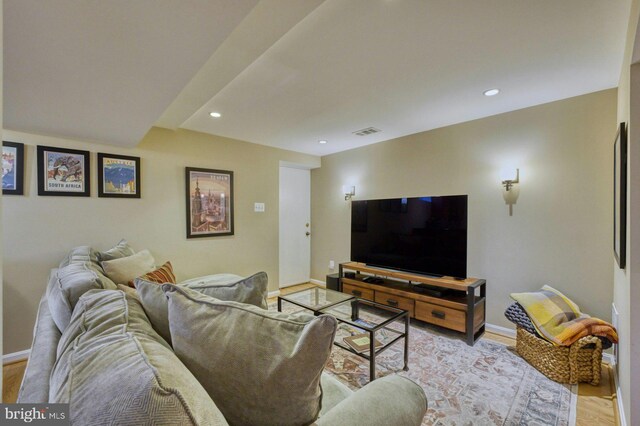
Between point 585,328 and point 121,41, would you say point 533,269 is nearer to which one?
point 585,328

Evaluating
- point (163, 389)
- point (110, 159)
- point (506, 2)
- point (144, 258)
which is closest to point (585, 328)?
point (506, 2)

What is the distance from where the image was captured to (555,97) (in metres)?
2.50

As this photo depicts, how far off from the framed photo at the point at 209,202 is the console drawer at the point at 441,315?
2529 mm

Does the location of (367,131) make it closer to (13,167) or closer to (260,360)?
(260,360)

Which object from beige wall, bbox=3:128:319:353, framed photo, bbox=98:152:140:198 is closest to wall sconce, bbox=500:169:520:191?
beige wall, bbox=3:128:319:353

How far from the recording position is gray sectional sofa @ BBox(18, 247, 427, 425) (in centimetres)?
51

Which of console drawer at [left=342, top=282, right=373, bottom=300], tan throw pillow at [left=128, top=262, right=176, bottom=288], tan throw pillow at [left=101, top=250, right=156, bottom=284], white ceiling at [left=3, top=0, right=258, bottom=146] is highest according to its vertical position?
white ceiling at [left=3, top=0, right=258, bottom=146]

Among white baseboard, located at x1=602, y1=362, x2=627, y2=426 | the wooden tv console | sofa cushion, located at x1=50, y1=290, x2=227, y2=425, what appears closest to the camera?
sofa cushion, located at x1=50, y1=290, x2=227, y2=425

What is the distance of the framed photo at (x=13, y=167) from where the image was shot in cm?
237

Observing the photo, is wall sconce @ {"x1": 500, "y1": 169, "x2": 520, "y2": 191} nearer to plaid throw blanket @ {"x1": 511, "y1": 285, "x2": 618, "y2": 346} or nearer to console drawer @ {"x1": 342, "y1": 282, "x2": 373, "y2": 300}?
plaid throw blanket @ {"x1": 511, "y1": 285, "x2": 618, "y2": 346}

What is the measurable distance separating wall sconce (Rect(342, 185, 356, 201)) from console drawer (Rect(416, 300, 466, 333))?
1889 mm

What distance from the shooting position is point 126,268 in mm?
2184

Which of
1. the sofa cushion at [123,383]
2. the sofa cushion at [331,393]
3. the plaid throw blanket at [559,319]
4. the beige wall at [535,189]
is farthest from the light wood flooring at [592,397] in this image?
the sofa cushion at [123,383]

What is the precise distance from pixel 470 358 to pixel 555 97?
246 centimetres
